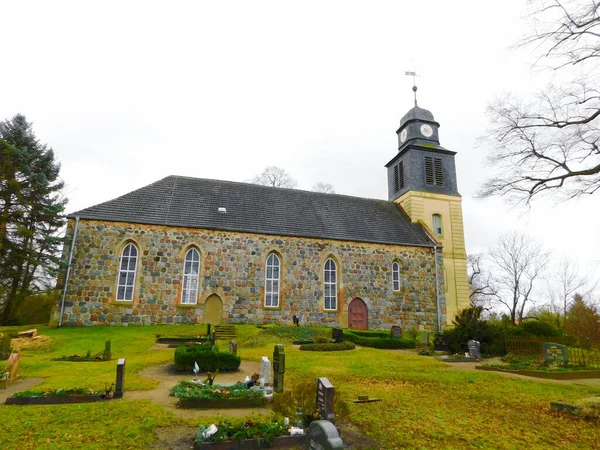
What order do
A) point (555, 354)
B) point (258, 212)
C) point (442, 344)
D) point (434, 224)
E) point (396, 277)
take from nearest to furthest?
1. point (555, 354)
2. point (442, 344)
3. point (258, 212)
4. point (396, 277)
5. point (434, 224)

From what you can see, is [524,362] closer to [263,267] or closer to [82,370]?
[263,267]

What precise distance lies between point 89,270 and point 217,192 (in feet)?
31.0

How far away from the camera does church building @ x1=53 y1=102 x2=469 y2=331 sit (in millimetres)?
19609

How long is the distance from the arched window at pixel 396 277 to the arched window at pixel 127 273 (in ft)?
54.7

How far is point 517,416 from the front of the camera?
7.33 metres

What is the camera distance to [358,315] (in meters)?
23.3

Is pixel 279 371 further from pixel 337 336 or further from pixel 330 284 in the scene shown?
pixel 330 284

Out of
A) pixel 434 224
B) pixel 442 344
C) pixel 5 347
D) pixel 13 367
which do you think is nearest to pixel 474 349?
pixel 442 344

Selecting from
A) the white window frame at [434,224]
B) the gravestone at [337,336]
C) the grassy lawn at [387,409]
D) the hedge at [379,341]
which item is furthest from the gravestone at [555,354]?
the white window frame at [434,224]

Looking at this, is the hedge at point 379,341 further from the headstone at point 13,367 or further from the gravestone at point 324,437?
the gravestone at point 324,437

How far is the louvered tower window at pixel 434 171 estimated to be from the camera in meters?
29.6

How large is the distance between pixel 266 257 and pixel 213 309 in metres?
4.46

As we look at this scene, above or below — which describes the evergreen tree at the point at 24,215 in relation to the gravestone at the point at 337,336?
above

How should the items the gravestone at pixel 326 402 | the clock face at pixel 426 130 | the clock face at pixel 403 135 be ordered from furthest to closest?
the clock face at pixel 403 135, the clock face at pixel 426 130, the gravestone at pixel 326 402
